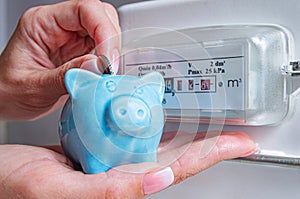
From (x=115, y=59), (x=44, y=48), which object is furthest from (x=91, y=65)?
(x=44, y=48)

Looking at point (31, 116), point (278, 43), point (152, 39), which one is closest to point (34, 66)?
point (31, 116)

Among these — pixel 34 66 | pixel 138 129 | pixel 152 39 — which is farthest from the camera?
pixel 34 66

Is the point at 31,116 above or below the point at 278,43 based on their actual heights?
below

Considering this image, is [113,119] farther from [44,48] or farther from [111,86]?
[44,48]

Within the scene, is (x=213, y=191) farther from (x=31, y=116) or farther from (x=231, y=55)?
(x=31, y=116)

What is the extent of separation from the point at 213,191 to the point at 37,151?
0.19 meters

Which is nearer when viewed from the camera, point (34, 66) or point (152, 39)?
point (152, 39)

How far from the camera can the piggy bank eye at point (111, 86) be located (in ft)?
1.03

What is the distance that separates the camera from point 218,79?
38 centimetres

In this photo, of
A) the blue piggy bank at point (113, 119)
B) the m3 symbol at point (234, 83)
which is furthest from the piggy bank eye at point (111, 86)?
the m3 symbol at point (234, 83)

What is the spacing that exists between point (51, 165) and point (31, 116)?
269 millimetres

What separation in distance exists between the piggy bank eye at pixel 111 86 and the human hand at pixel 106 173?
6cm

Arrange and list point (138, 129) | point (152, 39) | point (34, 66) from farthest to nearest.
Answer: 1. point (34, 66)
2. point (152, 39)
3. point (138, 129)

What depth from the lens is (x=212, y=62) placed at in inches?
15.2
